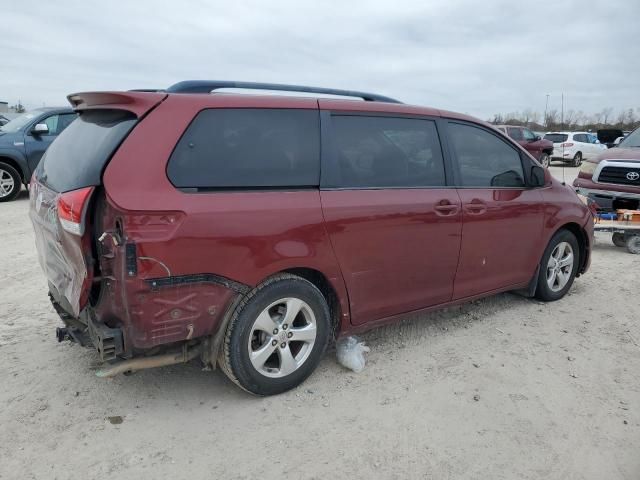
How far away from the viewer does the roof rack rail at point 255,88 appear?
9.85 feet

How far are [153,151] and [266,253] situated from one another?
2.62 ft

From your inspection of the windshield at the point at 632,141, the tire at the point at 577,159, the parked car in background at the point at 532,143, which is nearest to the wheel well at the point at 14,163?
the windshield at the point at 632,141

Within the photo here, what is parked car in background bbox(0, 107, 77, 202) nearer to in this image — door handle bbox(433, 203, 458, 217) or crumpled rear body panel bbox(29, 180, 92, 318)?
crumpled rear body panel bbox(29, 180, 92, 318)

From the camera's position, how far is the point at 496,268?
4160 mm

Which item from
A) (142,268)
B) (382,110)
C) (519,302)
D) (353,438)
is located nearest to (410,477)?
(353,438)

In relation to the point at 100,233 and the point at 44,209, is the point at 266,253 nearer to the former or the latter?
the point at 100,233

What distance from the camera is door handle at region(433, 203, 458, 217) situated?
11.8ft

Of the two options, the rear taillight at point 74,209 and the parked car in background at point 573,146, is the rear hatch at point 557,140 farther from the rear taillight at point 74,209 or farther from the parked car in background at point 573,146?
the rear taillight at point 74,209

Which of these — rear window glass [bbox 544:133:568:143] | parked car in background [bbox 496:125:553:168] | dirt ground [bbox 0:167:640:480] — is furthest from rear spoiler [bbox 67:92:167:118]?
rear window glass [bbox 544:133:568:143]

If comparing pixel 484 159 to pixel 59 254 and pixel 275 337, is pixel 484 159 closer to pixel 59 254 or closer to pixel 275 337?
pixel 275 337

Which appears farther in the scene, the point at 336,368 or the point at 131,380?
the point at 336,368

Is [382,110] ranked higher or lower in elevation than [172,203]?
higher

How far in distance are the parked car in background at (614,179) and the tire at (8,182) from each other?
32.8 feet

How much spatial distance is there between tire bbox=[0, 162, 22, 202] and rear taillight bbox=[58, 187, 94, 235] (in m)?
8.33
